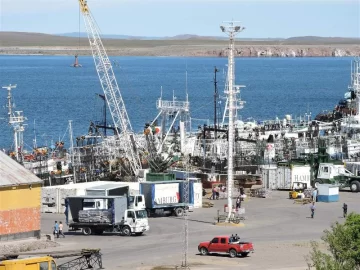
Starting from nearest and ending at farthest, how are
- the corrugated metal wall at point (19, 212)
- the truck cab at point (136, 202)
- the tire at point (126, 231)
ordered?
the corrugated metal wall at point (19, 212)
the tire at point (126, 231)
the truck cab at point (136, 202)

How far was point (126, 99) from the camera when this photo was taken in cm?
15475

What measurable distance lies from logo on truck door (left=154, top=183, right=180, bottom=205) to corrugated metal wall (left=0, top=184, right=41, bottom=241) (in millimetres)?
10167

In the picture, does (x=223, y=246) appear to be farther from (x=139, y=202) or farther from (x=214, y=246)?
(x=139, y=202)

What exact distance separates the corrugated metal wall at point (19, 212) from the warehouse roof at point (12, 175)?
166mm

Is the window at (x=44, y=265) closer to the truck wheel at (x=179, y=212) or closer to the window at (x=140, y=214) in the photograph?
the window at (x=140, y=214)

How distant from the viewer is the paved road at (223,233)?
1533 inches

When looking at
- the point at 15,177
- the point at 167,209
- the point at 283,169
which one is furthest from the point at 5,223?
the point at 283,169

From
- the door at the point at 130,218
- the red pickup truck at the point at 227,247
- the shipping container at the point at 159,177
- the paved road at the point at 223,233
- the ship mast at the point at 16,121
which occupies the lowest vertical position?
the paved road at the point at 223,233

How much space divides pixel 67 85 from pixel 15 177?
500 feet

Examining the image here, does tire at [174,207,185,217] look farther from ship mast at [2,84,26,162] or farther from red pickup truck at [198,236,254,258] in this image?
red pickup truck at [198,236,254,258]

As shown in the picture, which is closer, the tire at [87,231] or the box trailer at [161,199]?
the tire at [87,231]

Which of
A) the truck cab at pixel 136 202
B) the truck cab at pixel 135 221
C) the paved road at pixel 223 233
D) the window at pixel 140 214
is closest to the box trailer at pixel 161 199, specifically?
the paved road at pixel 223 233

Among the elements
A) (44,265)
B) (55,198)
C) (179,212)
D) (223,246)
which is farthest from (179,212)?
(44,265)

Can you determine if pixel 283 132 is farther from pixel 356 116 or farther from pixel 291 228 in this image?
pixel 291 228
